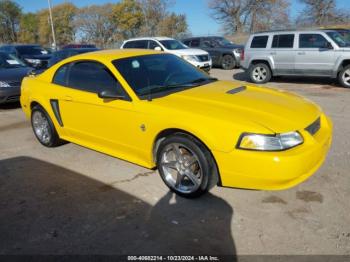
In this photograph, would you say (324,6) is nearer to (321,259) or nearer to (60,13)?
(60,13)

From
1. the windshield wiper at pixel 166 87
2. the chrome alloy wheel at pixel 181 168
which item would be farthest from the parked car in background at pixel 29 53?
the chrome alloy wheel at pixel 181 168

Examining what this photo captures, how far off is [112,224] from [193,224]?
2.70 feet

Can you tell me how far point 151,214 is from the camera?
11.7ft

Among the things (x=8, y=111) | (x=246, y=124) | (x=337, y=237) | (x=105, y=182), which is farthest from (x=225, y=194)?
(x=8, y=111)

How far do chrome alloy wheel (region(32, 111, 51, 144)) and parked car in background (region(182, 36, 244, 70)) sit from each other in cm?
1206

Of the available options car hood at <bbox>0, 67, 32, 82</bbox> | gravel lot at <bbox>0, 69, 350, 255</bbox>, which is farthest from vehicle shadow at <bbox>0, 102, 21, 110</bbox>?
gravel lot at <bbox>0, 69, 350, 255</bbox>

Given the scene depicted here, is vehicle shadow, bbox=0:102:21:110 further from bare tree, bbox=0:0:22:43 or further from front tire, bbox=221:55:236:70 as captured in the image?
bare tree, bbox=0:0:22:43

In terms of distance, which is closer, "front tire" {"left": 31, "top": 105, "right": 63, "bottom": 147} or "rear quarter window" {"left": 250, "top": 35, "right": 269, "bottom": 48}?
"front tire" {"left": 31, "top": 105, "right": 63, "bottom": 147}

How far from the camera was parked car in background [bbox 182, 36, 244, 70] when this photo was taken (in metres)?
16.4

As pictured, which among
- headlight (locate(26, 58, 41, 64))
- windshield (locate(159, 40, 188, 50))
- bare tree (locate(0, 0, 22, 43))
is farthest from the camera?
bare tree (locate(0, 0, 22, 43))

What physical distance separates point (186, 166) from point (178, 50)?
11246 mm

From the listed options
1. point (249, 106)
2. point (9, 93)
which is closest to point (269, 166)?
point (249, 106)

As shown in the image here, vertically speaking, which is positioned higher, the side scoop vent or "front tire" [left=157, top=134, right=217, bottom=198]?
the side scoop vent

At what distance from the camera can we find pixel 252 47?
1189 centimetres
